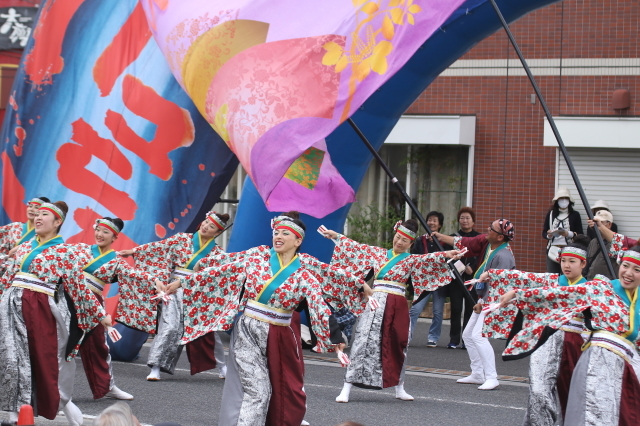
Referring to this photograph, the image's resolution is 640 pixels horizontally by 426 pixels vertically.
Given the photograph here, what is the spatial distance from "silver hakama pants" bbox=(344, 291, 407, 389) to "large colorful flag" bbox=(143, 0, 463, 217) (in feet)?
4.35

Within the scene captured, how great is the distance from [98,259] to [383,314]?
2488mm

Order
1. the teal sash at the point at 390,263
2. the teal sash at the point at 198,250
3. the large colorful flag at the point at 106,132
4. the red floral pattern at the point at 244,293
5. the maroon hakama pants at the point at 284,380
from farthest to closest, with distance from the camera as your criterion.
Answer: the large colorful flag at the point at 106,132, the teal sash at the point at 198,250, the teal sash at the point at 390,263, the red floral pattern at the point at 244,293, the maroon hakama pants at the point at 284,380

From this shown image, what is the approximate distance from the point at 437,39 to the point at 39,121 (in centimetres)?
488

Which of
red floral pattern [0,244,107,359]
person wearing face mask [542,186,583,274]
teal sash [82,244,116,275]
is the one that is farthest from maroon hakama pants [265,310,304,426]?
person wearing face mask [542,186,583,274]

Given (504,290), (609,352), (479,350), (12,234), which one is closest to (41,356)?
(12,234)

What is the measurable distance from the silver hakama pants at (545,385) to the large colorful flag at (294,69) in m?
2.79

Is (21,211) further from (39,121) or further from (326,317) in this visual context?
(326,317)

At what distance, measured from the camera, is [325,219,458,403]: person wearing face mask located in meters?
7.59

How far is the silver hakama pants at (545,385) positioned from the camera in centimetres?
597

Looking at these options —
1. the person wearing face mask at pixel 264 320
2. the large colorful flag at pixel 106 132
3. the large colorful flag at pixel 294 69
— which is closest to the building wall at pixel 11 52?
the large colorful flag at pixel 106 132

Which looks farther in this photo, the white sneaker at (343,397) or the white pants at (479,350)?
the white pants at (479,350)

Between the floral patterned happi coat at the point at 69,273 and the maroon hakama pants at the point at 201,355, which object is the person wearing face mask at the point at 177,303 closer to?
the maroon hakama pants at the point at 201,355

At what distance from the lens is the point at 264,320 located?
18.4 ft

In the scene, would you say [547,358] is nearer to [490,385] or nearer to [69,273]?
[490,385]
